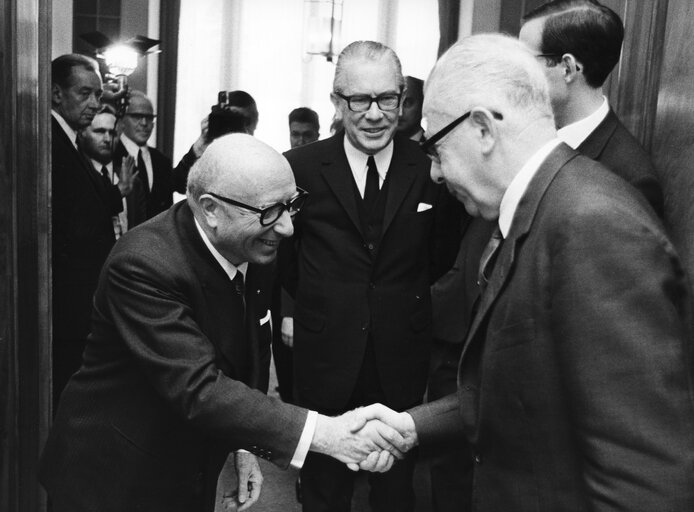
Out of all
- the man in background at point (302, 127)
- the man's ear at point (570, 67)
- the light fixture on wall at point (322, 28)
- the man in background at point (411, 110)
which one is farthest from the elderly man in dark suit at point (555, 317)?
the light fixture on wall at point (322, 28)

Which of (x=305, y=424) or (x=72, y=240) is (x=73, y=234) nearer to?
(x=72, y=240)

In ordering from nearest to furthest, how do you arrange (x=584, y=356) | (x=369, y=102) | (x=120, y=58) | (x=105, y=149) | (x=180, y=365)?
1. (x=584, y=356)
2. (x=180, y=365)
3. (x=369, y=102)
4. (x=105, y=149)
5. (x=120, y=58)

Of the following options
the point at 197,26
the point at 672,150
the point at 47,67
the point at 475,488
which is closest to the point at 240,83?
the point at 197,26

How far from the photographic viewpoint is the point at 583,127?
215 centimetres

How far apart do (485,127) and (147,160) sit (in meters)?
4.00

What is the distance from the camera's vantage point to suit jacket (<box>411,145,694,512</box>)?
117 centimetres

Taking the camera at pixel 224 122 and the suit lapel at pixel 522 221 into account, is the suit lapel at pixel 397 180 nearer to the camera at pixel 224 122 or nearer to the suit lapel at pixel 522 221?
the suit lapel at pixel 522 221

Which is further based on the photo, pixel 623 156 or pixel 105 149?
pixel 105 149

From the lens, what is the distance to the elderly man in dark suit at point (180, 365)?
6.15ft

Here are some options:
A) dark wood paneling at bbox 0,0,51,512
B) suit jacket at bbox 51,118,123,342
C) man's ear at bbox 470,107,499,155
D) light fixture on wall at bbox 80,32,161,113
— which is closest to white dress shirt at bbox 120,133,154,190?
light fixture on wall at bbox 80,32,161,113

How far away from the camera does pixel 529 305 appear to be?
132 cm

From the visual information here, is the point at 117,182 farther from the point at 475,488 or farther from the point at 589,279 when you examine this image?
the point at 589,279

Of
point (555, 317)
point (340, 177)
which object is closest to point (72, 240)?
point (340, 177)

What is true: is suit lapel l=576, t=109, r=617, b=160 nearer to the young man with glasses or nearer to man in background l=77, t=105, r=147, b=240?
man in background l=77, t=105, r=147, b=240
